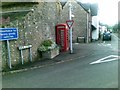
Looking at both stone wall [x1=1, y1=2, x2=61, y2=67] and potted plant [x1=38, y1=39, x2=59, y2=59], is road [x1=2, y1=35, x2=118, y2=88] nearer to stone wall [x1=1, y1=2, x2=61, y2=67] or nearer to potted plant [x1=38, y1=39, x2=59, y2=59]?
stone wall [x1=1, y1=2, x2=61, y2=67]

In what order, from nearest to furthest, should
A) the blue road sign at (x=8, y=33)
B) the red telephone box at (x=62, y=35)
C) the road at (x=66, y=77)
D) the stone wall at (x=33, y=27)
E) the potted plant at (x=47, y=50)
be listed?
the road at (x=66, y=77)
the blue road sign at (x=8, y=33)
the stone wall at (x=33, y=27)
the potted plant at (x=47, y=50)
the red telephone box at (x=62, y=35)

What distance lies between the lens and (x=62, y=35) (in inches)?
764

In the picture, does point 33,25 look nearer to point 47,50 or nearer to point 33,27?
point 33,27

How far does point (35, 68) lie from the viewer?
12.4m

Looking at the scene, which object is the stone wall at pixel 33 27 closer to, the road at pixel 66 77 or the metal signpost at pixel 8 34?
the metal signpost at pixel 8 34

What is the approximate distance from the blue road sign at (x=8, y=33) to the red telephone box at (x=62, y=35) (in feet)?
22.1

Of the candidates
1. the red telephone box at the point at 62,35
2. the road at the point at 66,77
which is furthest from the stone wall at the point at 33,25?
the road at the point at 66,77

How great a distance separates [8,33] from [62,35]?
7550 millimetres

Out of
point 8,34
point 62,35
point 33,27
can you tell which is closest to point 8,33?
point 8,34

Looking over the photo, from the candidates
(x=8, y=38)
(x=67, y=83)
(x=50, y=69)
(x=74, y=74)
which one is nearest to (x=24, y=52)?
(x=8, y=38)

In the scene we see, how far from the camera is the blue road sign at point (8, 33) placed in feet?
40.0

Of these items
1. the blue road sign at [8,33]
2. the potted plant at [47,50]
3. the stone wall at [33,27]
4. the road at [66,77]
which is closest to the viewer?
the road at [66,77]

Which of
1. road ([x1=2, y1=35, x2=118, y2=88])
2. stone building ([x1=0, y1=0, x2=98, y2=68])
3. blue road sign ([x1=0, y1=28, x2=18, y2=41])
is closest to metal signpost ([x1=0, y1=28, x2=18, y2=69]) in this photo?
blue road sign ([x1=0, y1=28, x2=18, y2=41])

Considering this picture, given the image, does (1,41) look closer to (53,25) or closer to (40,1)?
(40,1)
